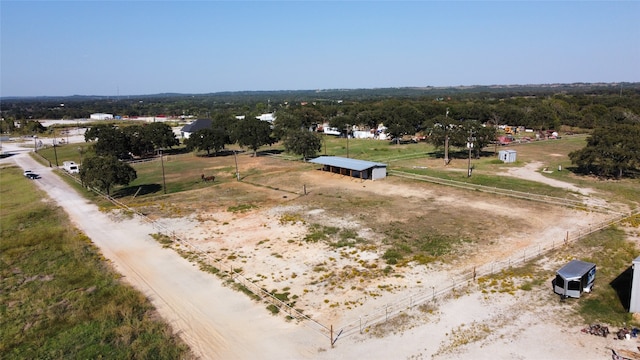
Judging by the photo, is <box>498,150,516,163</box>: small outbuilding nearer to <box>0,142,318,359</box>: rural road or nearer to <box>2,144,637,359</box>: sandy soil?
<box>2,144,637,359</box>: sandy soil

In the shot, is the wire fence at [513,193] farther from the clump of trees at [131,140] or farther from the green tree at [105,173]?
the clump of trees at [131,140]

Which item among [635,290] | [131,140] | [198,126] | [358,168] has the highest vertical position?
[198,126]

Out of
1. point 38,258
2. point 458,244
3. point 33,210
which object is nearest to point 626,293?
point 458,244

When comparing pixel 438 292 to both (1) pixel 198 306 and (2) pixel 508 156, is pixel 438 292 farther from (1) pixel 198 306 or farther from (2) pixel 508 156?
(2) pixel 508 156

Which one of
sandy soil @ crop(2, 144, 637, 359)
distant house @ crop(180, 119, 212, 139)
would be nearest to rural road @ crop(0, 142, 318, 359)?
sandy soil @ crop(2, 144, 637, 359)

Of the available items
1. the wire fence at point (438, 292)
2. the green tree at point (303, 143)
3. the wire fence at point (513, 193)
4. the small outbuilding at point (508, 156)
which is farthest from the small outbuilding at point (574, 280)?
the green tree at point (303, 143)

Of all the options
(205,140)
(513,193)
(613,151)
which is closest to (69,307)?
(513,193)

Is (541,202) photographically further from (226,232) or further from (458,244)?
(226,232)
